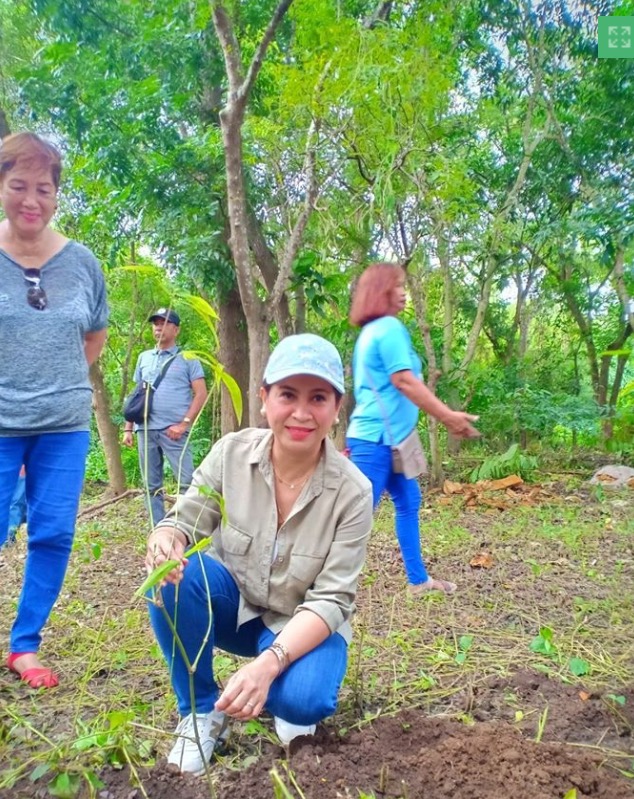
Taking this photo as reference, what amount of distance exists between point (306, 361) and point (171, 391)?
2757 millimetres

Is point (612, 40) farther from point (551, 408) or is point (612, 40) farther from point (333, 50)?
point (551, 408)

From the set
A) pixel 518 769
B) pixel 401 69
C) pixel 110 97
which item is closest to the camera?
pixel 518 769

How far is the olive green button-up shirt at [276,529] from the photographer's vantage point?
1622 mm

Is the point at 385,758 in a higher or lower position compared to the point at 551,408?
lower

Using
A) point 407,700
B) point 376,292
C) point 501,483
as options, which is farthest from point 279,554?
point 501,483

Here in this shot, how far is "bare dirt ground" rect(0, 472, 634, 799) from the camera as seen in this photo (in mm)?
1438

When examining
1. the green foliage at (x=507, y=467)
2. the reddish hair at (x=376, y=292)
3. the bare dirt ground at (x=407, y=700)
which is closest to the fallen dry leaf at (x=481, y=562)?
the bare dirt ground at (x=407, y=700)

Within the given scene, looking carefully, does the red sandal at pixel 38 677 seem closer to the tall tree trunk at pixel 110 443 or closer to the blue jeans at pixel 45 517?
the blue jeans at pixel 45 517

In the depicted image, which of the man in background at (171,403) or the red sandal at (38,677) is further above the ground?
the man in background at (171,403)

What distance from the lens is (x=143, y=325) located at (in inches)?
340

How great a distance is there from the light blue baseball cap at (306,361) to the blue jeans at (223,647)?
50 centimetres

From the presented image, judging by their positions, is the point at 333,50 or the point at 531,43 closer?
the point at 333,50

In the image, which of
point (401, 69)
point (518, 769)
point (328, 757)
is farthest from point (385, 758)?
point (401, 69)

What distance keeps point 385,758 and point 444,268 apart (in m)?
6.11
